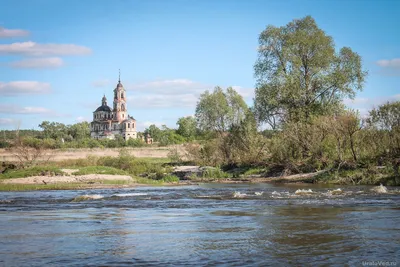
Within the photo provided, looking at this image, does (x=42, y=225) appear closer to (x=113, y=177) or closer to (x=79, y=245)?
(x=79, y=245)

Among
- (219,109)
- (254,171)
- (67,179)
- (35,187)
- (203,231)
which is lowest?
(203,231)

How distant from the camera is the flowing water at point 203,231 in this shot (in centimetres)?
1214

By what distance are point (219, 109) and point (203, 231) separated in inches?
2713

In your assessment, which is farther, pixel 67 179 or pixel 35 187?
pixel 67 179

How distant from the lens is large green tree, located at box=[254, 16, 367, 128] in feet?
163

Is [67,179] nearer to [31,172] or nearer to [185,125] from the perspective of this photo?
[31,172]

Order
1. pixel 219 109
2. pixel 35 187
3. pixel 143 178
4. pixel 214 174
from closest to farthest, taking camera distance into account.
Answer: pixel 35 187 → pixel 143 178 → pixel 214 174 → pixel 219 109

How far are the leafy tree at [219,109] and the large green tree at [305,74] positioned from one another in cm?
3163

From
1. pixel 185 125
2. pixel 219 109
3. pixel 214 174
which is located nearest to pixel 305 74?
pixel 214 174

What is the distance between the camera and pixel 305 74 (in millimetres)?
51156

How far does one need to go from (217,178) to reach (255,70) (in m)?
14.0

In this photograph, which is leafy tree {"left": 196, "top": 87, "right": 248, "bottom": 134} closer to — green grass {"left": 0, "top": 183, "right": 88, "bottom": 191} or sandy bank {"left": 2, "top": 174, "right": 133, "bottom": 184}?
sandy bank {"left": 2, "top": 174, "right": 133, "bottom": 184}

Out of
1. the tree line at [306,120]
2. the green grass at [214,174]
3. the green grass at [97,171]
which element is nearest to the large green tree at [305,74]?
the tree line at [306,120]

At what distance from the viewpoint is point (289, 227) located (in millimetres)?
16656
